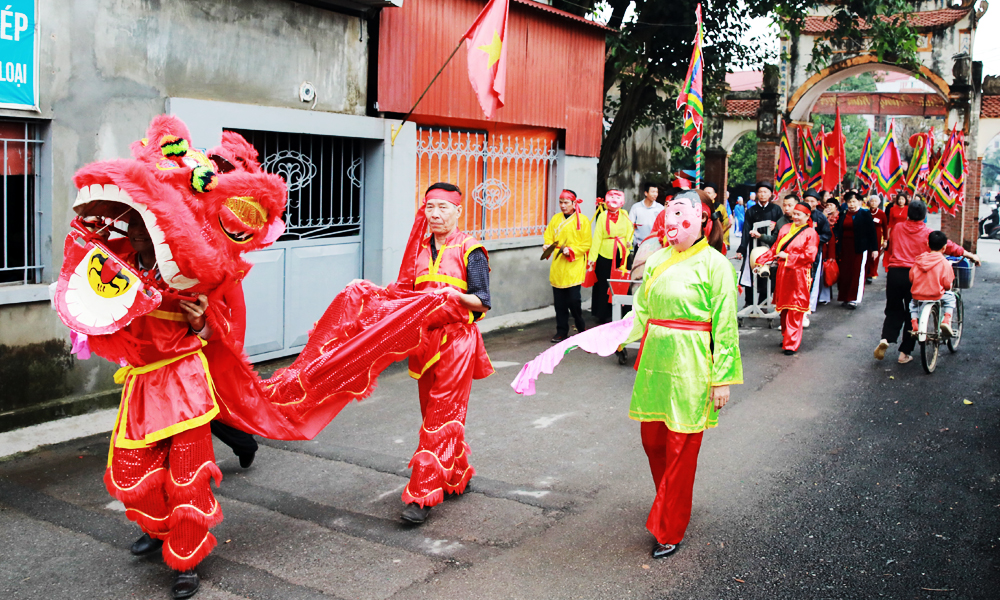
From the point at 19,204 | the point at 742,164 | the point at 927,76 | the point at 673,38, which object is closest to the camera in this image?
the point at 19,204

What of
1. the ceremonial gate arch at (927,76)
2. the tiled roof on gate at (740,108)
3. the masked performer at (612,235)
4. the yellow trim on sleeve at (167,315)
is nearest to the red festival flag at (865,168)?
the ceremonial gate arch at (927,76)

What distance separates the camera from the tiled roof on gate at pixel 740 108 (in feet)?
90.5

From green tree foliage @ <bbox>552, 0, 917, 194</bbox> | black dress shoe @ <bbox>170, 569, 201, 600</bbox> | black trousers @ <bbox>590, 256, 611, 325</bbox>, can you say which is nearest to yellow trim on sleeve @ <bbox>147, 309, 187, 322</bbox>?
black dress shoe @ <bbox>170, 569, 201, 600</bbox>

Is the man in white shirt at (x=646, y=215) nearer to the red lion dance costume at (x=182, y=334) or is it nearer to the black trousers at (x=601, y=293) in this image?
the black trousers at (x=601, y=293)

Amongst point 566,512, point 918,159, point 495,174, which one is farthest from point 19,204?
point 918,159

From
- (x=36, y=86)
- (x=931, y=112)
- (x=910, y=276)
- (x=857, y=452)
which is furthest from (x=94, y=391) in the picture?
(x=931, y=112)

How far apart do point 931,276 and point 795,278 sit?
1.41m

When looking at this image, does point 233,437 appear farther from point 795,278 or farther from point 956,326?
point 956,326

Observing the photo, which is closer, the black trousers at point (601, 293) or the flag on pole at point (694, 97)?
the flag on pole at point (694, 97)

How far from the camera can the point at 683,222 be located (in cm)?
445

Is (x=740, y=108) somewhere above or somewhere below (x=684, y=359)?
above

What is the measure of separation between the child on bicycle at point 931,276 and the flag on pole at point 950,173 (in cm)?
1087

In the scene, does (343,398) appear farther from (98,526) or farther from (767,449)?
(767,449)

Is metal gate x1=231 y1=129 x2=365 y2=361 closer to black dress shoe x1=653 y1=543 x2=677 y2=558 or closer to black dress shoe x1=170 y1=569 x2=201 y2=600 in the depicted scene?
black dress shoe x1=170 y1=569 x2=201 y2=600
